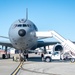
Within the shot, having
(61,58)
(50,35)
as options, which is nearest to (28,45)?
(50,35)

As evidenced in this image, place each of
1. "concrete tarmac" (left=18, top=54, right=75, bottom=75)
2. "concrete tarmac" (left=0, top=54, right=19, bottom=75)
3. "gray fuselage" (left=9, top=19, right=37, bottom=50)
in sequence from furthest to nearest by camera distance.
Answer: "gray fuselage" (left=9, top=19, right=37, bottom=50), "concrete tarmac" (left=0, top=54, right=19, bottom=75), "concrete tarmac" (left=18, top=54, right=75, bottom=75)

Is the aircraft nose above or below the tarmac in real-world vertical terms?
above

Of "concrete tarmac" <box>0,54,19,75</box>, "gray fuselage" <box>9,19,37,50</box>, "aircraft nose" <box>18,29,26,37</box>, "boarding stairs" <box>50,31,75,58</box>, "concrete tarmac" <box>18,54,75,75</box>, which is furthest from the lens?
"boarding stairs" <box>50,31,75,58</box>

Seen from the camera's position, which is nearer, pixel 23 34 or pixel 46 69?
pixel 46 69

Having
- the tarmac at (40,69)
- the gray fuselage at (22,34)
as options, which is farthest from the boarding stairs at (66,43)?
the tarmac at (40,69)

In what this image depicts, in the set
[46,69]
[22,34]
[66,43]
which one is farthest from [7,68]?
[66,43]

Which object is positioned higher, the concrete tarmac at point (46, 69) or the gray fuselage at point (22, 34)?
the gray fuselage at point (22, 34)

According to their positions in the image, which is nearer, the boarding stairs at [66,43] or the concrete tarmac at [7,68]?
the concrete tarmac at [7,68]

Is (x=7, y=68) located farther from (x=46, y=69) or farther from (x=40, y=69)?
(x=46, y=69)

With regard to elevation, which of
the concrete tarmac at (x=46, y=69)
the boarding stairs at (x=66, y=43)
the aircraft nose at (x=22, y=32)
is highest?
the aircraft nose at (x=22, y=32)

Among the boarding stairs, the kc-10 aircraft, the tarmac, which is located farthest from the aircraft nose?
the tarmac

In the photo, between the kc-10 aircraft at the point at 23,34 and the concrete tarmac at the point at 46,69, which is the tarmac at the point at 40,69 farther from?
the kc-10 aircraft at the point at 23,34

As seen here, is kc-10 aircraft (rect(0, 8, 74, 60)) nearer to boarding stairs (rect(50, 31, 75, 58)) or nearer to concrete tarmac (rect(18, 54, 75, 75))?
boarding stairs (rect(50, 31, 75, 58))

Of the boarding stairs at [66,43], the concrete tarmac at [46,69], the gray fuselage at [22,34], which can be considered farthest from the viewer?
the boarding stairs at [66,43]
